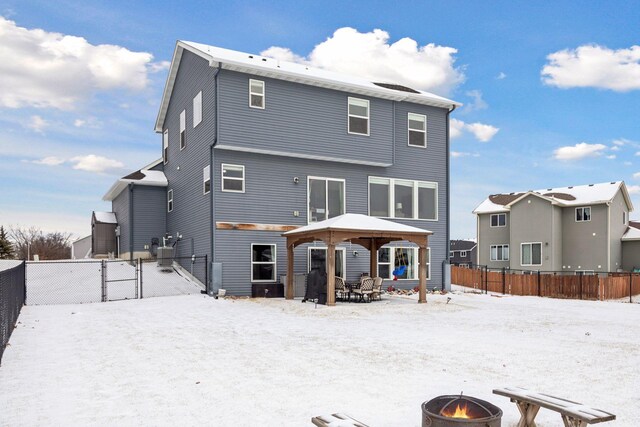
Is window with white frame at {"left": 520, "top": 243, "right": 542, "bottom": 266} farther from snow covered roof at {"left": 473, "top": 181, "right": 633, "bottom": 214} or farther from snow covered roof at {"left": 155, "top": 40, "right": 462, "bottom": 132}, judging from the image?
snow covered roof at {"left": 155, "top": 40, "right": 462, "bottom": 132}

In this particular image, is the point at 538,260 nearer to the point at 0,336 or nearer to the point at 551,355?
the point at 551,355

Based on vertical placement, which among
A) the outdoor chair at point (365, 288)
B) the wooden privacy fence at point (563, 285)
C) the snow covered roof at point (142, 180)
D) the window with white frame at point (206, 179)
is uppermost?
the snow covered roof at point (142, 180)

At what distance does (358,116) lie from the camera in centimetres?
2222

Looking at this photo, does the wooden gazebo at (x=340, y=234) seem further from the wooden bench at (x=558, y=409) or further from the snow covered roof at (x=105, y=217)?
the snow covered roof at (x=105, y=217)

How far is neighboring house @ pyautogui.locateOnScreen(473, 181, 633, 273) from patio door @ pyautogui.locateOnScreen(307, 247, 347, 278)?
18840 millimetres

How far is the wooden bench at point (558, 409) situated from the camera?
4.57 metres

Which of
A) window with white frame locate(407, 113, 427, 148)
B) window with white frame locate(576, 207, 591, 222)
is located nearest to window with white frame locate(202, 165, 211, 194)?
window with white frame locate(407, 113, 427, 148)

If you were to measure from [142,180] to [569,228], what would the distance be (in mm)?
27663

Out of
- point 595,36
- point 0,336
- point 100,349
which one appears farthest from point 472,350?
point 595,36

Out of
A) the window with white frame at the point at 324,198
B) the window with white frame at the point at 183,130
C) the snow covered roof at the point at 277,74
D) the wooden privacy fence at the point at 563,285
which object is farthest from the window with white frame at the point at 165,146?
the wooden privacy fence at the point at 563,285

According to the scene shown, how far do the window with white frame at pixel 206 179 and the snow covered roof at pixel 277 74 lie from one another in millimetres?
3894

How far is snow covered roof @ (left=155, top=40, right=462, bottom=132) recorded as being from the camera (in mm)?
19734

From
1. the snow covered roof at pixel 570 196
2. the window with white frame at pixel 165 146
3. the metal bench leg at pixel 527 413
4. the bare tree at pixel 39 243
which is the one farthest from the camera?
the bare tree at pixel 39 243

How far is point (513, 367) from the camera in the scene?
27.4 feet
